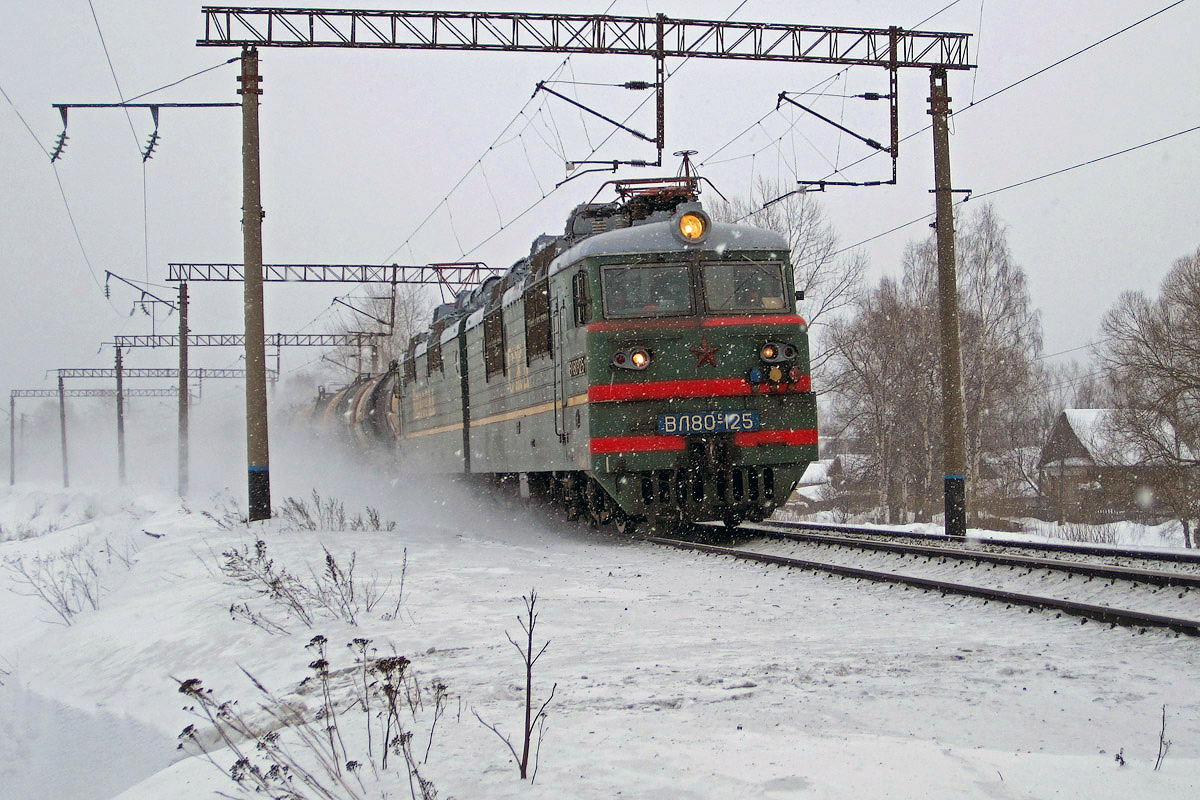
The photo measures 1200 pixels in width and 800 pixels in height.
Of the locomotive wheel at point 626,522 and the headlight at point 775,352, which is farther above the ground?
the headlight at point 775,352

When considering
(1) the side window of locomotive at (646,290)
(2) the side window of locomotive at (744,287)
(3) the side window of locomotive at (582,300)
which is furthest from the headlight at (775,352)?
(3) the side window of locomotive at (582,300)

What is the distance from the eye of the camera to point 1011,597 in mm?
6387

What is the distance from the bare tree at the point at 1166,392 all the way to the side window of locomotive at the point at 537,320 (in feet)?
62.7

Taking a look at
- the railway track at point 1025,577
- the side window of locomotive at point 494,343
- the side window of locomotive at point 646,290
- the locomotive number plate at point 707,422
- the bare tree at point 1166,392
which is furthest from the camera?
the bare tree at point 1166,392

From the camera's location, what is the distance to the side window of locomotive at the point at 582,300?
10.5 meters

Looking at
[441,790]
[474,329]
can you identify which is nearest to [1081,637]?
[441,790]

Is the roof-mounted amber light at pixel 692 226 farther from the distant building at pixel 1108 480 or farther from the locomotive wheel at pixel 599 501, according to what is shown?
the distant building at pixel 1108 480

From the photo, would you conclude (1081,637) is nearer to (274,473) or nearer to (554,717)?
(554,717)

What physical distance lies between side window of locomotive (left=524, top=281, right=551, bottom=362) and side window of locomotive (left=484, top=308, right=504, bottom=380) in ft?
3.75

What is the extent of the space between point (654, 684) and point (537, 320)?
774cm

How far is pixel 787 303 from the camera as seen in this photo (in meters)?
11.0

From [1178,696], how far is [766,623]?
2.33 metres

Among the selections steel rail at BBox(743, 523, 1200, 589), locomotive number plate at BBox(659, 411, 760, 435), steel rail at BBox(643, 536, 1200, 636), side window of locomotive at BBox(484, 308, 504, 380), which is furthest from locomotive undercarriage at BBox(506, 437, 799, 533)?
side window of locomotive at BBox(484, 308, 504, 380)

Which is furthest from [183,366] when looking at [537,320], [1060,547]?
[1060,547]
